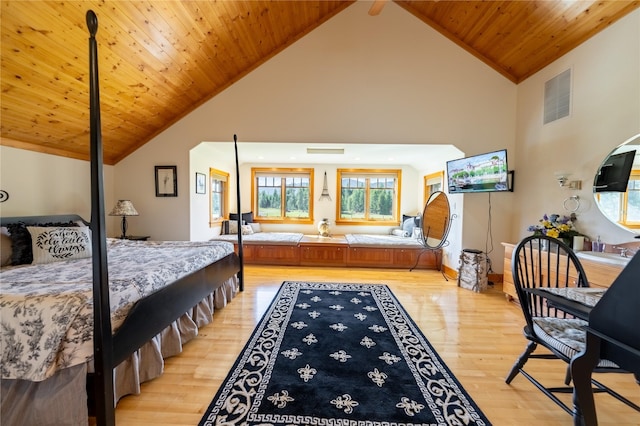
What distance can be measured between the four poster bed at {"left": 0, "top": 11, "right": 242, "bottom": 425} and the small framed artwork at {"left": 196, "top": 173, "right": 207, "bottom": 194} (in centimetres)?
242

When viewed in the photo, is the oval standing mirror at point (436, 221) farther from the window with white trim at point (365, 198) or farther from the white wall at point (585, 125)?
the window with white trim at point (365, 198)

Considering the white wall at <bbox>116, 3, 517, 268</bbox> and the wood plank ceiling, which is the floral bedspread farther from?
the white wall at <bbox>116, 3, 517, 268</bbox>

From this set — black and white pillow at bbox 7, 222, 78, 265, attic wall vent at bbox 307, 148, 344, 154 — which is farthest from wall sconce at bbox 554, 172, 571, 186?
black and white pillow at bbox 7, 222, 78, 265

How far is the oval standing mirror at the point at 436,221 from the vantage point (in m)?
4.38

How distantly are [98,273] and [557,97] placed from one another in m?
4.86

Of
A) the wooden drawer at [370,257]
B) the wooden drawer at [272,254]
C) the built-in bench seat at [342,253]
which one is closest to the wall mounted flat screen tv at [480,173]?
the built-in bench seat at [342,253]

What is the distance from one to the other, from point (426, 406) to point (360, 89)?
390 centimetres

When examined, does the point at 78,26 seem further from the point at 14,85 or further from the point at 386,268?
the point at 386,268

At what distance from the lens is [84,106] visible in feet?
9.27

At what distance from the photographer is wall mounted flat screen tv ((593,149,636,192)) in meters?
2.41

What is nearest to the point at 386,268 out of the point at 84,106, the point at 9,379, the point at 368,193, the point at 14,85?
the point at 368,193

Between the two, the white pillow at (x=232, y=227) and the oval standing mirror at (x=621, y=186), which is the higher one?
the oval standing mirror at (x=621, y=186)

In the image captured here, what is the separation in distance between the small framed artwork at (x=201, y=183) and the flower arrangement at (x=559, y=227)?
4777 millimetres

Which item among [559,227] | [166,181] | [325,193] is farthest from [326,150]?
[559,227]
